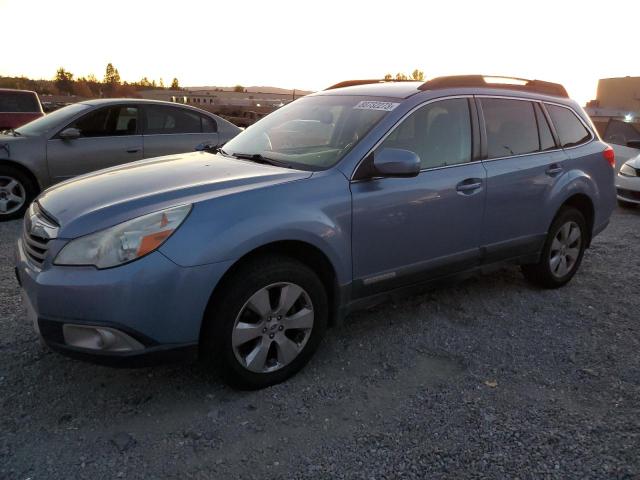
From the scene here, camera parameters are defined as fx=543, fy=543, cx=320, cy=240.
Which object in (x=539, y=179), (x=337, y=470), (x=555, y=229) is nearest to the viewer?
(x=337, y=470)

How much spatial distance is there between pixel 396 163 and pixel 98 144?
5185mm

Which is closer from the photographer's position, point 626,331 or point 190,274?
point 190,274

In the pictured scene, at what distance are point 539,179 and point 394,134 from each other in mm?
1478

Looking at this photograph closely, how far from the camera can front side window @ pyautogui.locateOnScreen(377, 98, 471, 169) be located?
3520mm

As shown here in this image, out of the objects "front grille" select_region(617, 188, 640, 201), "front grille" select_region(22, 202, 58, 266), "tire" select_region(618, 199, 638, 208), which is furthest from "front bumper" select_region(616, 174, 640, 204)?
"front grille" select_region(22, 202, 58, 266)

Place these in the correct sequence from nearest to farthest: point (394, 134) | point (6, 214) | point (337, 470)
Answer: point (337, 470), point (394, 134), point (6, 214)

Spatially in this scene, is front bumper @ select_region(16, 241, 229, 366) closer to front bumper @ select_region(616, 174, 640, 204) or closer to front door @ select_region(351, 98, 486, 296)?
front door @ select_region(351, 98, 486, 296)

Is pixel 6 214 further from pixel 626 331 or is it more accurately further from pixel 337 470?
pixel 626 331

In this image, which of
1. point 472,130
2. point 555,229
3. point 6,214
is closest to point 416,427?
point 472,130

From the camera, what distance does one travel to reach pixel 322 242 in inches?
119

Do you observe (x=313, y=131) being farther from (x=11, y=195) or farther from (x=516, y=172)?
(x=11, y=195)

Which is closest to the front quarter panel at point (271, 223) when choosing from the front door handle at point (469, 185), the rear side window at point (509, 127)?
the front door handle at point (469, 185)

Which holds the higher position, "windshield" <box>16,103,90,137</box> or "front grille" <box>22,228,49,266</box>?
"windshield" <box>16,103,90,137</box>

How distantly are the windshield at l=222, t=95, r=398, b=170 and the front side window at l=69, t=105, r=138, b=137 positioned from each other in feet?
12.3
